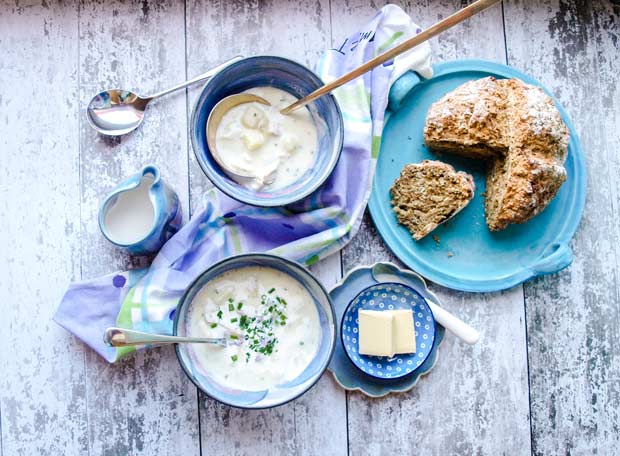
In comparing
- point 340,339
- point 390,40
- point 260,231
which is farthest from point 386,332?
point 390,40

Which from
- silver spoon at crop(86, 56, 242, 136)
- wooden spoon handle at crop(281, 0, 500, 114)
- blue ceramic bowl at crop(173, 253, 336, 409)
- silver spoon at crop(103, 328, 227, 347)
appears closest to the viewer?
wooden spoon handle at crop(281, 0, 500, 114)

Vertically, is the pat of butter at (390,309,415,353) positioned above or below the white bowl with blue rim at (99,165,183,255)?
below

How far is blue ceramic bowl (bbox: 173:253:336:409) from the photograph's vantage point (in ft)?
5.43

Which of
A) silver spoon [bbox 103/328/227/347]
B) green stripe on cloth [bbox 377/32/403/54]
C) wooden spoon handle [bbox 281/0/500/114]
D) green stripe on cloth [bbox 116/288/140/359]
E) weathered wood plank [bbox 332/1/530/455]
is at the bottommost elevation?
weathered wood plank [bbox 332/1/530/455]

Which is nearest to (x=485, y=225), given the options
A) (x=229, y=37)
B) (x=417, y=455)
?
(x=417, y=455)

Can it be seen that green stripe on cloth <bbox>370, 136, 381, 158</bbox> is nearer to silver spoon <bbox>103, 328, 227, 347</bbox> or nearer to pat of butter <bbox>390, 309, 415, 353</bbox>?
pat of butter <bbox>390, 309, 415, 353</bbox>

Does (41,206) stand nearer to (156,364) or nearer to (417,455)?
(156,364)

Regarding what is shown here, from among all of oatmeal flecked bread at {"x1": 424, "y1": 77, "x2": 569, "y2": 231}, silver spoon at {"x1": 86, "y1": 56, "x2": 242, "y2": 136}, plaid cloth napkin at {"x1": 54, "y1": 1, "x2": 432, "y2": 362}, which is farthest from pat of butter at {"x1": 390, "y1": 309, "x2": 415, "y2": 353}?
silver spoon at {"x1": 86, "y1": 56, "x2": 242, "y2": 136}

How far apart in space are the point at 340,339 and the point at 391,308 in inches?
6.6

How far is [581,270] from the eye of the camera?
77.7 inches

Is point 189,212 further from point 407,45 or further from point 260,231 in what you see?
point 407,45

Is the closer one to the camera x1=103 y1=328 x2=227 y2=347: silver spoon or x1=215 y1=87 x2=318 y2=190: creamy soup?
x1=103 y1=328 x2=227 y2=347: silver spoon

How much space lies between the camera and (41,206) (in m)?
1.91

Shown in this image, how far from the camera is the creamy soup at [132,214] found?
70.7 inches
